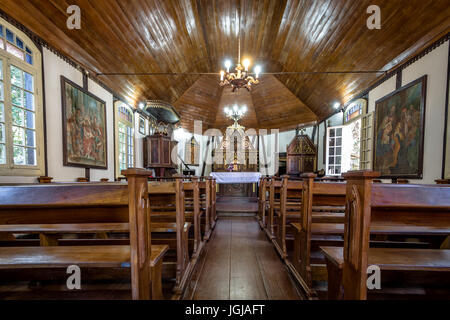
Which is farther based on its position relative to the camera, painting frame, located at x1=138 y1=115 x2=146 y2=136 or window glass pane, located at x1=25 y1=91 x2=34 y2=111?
painting frame, located at x1=138 y1=115 x2=146 y2=136

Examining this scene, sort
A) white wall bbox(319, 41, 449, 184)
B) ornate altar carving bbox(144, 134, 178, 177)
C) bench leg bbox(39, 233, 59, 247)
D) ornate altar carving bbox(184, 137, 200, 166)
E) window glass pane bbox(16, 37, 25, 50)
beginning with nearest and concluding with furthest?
bench leg bbox(39, 233, 59, 247)
window glass pane bbox(16, 37, 25, 50)
white wall bbox(319, 41, 449, 184)
ornate altar carving bbox(144, 134, 178, 177)
ornate altar carving bbox(184, 137, 200, 166)

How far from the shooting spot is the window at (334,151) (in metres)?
5.81

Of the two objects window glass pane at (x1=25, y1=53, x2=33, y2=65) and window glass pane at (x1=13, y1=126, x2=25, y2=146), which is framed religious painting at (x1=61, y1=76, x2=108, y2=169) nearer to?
window glass pane at (x1=25, y1=53, x2=33, y2=65)

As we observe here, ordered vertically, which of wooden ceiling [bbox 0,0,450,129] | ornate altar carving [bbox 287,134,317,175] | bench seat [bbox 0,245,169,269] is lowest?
bench seat [bbox 0,245,169,269]

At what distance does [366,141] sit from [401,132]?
3.78 feet

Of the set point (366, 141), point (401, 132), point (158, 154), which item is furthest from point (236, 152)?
point (401, 132)

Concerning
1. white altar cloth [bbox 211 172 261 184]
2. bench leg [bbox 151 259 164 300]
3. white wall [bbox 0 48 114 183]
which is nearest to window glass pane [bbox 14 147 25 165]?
white wall [bbox 0 48 114 183]

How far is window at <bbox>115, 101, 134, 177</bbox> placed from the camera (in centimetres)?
474

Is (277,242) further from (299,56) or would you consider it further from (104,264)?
→ (299,56)

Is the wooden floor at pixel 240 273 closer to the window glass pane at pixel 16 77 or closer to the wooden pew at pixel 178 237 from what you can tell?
the wooden pew at pixel 178 237

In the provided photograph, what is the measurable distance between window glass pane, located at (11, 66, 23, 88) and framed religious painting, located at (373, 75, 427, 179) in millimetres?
6104

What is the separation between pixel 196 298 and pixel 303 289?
2.98ft

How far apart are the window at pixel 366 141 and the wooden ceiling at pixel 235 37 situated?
88 centimetres

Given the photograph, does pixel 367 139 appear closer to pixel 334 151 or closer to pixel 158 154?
pixel 334 151
